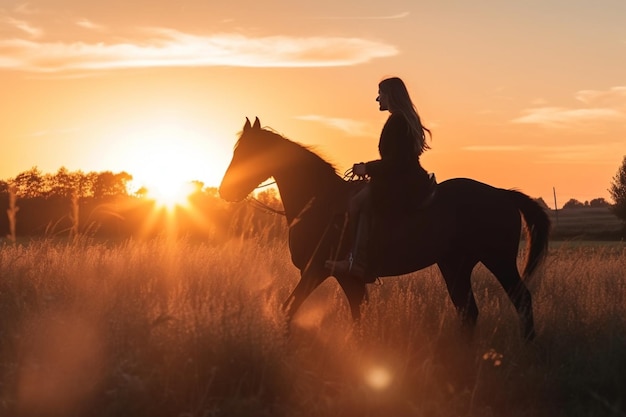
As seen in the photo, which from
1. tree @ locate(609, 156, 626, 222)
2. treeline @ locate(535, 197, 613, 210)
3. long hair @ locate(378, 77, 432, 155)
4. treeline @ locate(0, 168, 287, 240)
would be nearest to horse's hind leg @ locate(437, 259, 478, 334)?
long hair @ locate(378, 77, 432, 155)

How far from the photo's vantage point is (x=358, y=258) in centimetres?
780

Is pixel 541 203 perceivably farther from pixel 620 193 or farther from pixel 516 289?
pixel 620 193

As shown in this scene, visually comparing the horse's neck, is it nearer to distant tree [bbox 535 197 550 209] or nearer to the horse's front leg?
the horse's front leg

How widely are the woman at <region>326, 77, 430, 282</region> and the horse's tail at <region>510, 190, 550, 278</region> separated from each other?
1402mm

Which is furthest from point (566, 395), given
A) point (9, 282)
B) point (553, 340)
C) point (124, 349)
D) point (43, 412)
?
point (9, 282)

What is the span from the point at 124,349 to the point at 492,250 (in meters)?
4.29

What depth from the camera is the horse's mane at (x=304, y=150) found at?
8.43 metres

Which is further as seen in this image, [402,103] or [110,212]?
[110,212]

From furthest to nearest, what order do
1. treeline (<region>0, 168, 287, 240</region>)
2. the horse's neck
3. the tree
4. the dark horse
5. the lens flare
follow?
the tree → treeline (<region>0, 168, 287, 240</region>) → the horse's neck → the dark horse → the lens flare

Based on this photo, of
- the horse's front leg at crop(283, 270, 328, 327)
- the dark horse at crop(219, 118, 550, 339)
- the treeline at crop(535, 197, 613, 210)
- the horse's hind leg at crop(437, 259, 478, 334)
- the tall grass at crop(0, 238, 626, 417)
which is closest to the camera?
the tall grass at crop(0, 238, 626, 417)

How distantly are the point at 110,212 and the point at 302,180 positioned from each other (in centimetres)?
271

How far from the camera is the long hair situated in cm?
760

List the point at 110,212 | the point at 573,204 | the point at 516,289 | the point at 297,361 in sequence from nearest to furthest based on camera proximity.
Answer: the point at 297,361 → the point at 516,289 → the point at 110,212 → the point at 573,204

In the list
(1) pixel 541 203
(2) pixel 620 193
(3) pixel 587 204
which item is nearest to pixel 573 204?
(3) pixel 587 204
